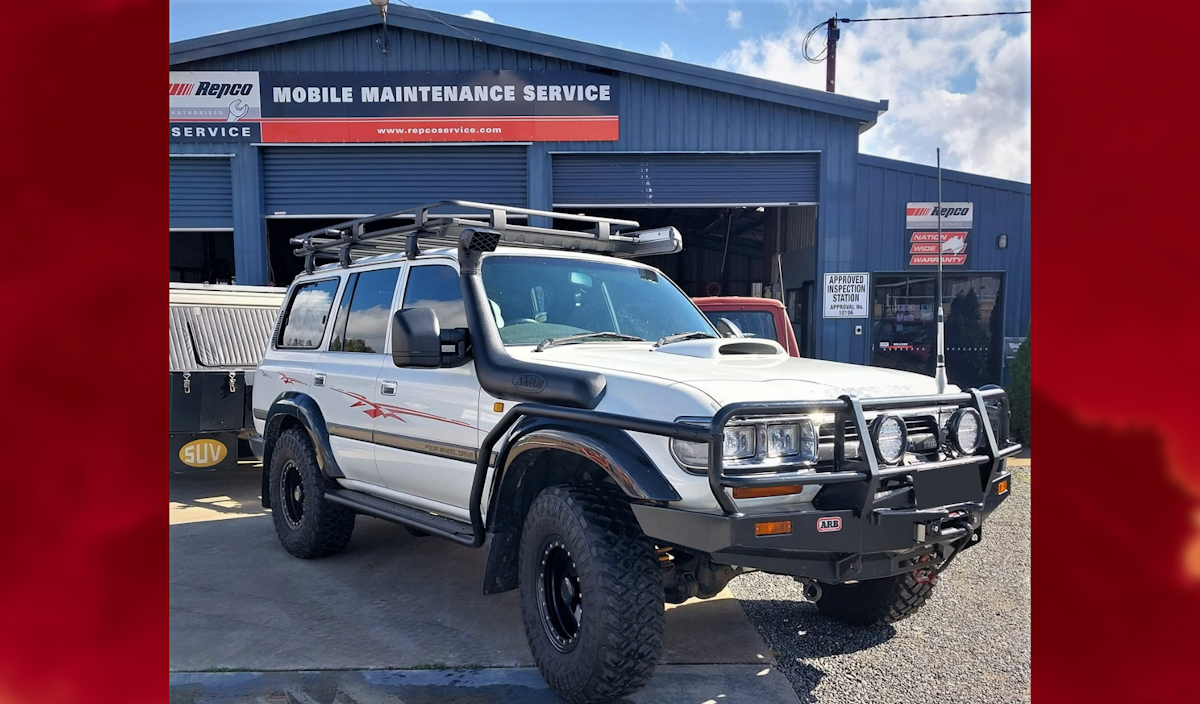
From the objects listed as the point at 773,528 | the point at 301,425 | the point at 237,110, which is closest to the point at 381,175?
the point at 237,110

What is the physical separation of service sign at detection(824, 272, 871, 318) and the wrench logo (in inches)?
395

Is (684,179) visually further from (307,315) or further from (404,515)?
(404,515)

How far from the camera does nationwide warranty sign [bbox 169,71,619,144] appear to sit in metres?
12.6

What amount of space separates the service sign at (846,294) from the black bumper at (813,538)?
10.4 metres

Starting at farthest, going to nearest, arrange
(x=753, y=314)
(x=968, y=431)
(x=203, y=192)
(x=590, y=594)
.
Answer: (x=203, y=192) < (x=753, y=314) < (x=968, y=431) < (x=590, y=594)

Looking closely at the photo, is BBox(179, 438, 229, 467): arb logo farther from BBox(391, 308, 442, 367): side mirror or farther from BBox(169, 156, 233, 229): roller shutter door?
BBox(169, 156, 233, 229): roller shutter door

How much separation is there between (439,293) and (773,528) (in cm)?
232

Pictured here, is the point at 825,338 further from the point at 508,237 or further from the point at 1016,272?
the point at 508,237

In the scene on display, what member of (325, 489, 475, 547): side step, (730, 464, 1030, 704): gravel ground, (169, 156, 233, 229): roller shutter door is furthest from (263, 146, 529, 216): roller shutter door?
(730, 464, 1030, 704): gravel ground

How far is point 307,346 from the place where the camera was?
5.48m

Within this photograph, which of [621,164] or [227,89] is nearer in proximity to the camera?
[227,89]

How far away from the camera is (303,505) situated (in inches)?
211

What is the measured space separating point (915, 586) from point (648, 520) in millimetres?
1746

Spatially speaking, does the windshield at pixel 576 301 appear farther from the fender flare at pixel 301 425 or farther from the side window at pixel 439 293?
the fender flare at pixel 301 425
